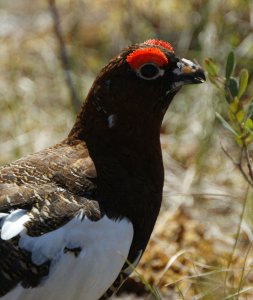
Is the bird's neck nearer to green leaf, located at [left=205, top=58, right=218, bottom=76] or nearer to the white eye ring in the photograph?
the white eye ring

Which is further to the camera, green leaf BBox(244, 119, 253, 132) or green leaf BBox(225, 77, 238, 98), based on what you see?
green leaf BBox(225, 77, 238, 98)

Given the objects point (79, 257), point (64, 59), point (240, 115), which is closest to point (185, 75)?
point (240, 115)

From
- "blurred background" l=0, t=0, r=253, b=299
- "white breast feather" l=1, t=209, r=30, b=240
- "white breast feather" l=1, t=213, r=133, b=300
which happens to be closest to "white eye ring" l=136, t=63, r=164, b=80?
"white breast feather" l=1, t=213, r=133, b=300

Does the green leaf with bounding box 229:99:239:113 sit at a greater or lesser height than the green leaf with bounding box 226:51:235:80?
lesser

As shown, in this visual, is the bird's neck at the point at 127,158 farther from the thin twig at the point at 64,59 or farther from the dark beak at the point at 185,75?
the thin twig at the point at 64,59

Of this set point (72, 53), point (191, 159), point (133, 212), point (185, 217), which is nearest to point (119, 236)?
point (133, 212)

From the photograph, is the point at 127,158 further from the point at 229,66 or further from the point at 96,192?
the point at 229,66
